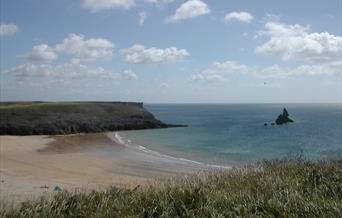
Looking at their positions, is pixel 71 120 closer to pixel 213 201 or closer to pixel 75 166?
pixel 75 166

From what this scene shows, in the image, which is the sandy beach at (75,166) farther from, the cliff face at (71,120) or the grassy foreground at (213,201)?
the cliff face at (71,120)

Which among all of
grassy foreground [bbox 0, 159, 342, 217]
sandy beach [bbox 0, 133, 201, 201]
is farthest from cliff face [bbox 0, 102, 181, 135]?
grassy foreground [bbox 0, 159, 342, 217]

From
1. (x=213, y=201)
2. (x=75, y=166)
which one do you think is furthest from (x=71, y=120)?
(x=213, y=201)

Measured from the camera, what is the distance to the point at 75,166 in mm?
27797

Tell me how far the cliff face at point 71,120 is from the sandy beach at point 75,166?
10.9 meters

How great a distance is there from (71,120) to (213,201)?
178ft

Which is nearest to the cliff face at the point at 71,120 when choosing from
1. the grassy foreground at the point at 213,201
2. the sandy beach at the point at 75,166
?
the sandy beach at the point at 75,166

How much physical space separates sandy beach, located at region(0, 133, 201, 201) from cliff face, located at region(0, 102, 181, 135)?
→ 1085 centimetres

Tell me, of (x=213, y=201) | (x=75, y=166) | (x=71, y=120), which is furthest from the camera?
(x=71, y=120)

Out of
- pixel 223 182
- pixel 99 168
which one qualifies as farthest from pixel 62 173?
pixel 223 182

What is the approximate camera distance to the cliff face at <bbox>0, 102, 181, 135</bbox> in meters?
54.1

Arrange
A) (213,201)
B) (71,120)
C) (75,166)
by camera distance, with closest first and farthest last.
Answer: (213,201) → (75,166) → (71,120)

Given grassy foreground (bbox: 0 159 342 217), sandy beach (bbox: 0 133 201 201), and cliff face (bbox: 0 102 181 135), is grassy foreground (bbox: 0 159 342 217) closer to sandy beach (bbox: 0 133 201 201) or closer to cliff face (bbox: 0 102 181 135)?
sandy beach (bbox: 0 133 201 201)

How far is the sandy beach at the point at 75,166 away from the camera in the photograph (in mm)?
20062
